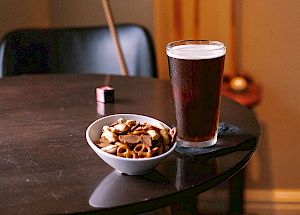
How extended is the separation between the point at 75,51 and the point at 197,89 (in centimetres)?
107

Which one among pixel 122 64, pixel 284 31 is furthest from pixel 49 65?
pixel 284 31

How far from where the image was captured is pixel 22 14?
2.31m

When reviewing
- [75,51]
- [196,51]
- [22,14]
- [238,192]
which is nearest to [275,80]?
[238,192]

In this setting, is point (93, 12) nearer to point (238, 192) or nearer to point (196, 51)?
point (238, 192)

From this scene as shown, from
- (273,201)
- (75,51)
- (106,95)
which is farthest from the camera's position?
(273,201)

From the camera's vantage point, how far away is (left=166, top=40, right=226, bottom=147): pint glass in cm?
94

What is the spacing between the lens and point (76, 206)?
0.78 metres

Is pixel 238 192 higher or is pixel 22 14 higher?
pixel 22 14

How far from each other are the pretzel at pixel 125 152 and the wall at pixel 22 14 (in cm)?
150

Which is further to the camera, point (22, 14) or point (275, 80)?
point (22, 14)

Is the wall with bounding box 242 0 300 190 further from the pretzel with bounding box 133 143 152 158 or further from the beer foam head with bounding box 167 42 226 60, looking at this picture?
the pretzel with bounding box 133 143 152 158

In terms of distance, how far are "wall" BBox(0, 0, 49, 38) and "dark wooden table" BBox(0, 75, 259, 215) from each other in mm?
906

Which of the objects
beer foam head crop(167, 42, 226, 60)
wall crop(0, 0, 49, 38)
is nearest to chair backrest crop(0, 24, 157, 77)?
wall crop(0, 0, 49, 38)

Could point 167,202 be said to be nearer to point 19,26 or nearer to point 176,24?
point 176,24
